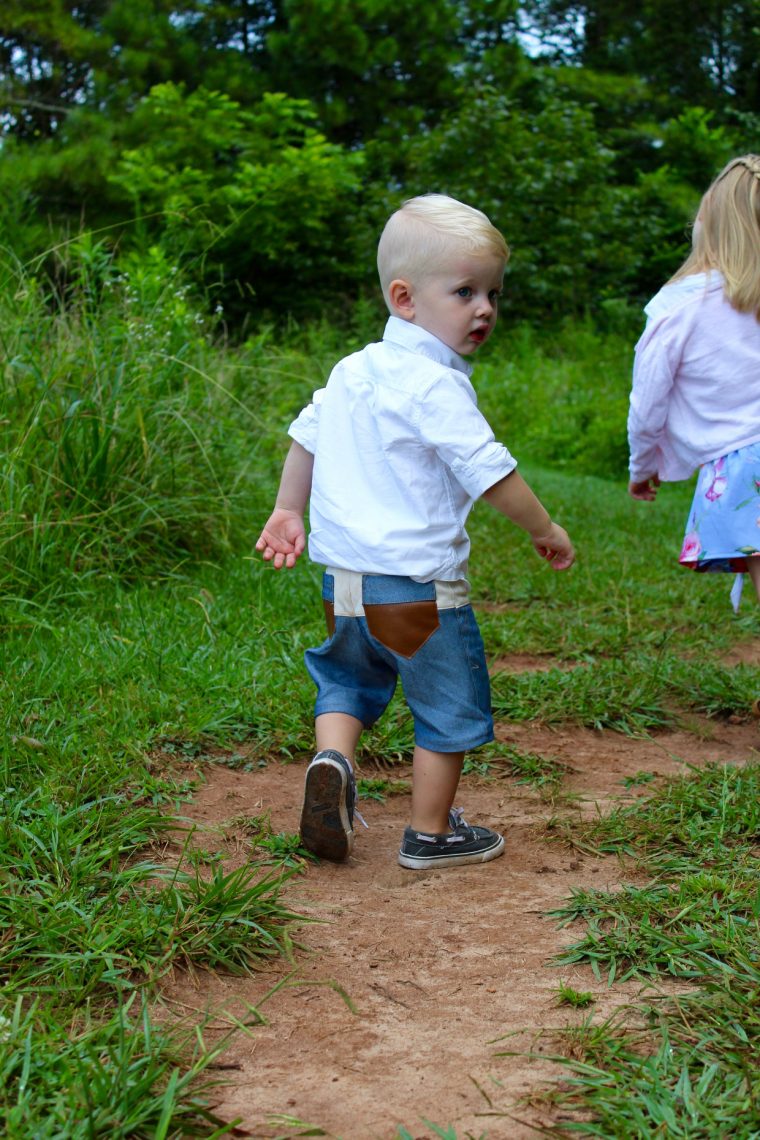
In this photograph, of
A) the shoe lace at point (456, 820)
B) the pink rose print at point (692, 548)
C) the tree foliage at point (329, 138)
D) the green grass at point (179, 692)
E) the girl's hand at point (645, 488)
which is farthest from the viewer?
the tree foliage at point (329, 138)

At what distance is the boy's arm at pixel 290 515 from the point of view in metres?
2.72

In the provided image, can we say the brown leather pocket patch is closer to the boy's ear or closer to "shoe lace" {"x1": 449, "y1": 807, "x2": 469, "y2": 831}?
"shoe lace" {"x1": 449, "y1": 807, "x2": 469, "y2": 831}

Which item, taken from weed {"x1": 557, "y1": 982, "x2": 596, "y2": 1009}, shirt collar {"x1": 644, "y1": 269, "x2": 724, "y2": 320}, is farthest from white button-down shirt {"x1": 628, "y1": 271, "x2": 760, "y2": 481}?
weed {"x1": 557, "y1": 982, "x2": 596, "y2": 1009}

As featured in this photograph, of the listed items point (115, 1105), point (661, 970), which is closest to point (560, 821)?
point (661, 970)

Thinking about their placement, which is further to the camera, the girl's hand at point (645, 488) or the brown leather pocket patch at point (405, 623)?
the girl's hand at point (645, 488)

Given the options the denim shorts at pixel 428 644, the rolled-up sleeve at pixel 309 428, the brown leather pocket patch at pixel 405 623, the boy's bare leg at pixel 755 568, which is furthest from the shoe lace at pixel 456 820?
the boy's bare leg at pixel 755 568

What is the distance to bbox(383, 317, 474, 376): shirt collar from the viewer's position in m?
2.54

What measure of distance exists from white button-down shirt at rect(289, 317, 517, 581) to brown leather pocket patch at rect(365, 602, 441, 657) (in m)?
0.07

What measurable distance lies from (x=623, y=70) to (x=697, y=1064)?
2368 cm

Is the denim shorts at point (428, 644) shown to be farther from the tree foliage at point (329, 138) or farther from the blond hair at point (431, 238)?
the tree foliage at point (329, 138)

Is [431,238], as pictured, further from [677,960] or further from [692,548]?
[677,960]

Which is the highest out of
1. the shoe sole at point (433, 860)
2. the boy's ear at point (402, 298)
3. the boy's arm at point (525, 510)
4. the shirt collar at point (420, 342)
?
the boy's ear at point (402, 298)

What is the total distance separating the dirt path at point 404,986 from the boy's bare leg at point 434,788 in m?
0.11

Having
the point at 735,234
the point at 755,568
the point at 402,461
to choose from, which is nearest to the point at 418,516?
the point at 402,461
